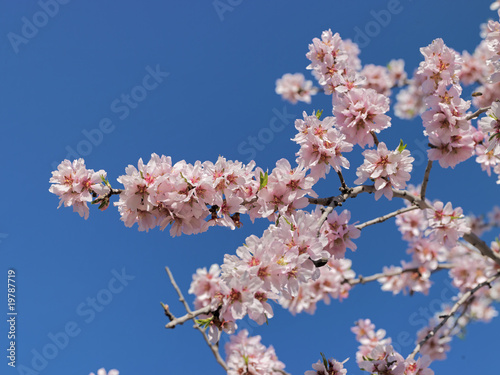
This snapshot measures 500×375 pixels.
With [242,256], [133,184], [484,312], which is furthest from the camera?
[484,312]

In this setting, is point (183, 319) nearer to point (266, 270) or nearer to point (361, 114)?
point (266, 270)

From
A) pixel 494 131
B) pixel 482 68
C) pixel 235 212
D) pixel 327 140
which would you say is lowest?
pixel 494 131

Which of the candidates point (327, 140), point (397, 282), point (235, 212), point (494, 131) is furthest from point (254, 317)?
point (397, 282)

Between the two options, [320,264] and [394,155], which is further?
[394,155]

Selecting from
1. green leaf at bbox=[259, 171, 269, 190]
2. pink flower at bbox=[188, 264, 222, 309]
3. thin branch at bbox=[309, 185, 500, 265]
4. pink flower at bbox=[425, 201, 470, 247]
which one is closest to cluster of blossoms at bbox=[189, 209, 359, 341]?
thin branch at bbox=[309, 185, 500, 265]

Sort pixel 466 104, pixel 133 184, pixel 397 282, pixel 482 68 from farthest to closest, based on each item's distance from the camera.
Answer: pixel 482 68, pixel 397 282, pixel 466 104, pixel 133 184

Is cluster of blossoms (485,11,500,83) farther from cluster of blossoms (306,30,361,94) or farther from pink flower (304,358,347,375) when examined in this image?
pink flower (304,358,347,375)

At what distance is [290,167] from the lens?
8.30 ft

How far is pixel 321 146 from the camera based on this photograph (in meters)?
2.50

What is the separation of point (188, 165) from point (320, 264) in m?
1.14

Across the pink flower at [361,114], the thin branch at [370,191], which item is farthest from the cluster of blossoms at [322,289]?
the pink flower at [361,114]

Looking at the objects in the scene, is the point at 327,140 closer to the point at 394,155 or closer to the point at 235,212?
the point at 394,155

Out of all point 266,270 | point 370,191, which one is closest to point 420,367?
point 370,191

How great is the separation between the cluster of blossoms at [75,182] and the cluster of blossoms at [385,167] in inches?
80.0
